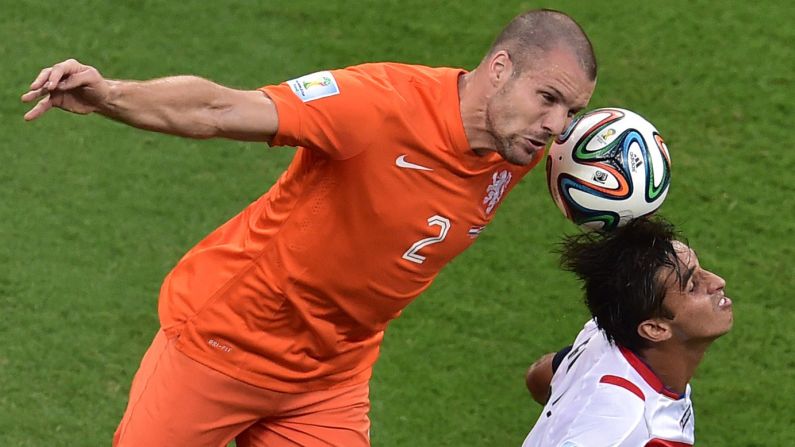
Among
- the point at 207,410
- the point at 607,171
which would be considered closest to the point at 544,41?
the point at 607,171

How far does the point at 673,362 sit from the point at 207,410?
162 centimetres

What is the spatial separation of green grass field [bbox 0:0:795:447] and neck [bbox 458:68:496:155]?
1.97 meters

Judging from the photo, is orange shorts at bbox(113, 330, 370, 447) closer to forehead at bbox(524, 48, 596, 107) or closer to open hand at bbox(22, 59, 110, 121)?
open hand at bbox(22, 59, 110, 121)

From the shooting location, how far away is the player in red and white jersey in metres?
4.16

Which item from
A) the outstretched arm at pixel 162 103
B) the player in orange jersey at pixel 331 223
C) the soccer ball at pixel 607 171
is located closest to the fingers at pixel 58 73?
the outstretched arm at pixel 162 103

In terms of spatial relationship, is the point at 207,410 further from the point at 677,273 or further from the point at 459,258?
the point at 459,258

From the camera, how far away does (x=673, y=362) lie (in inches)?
171

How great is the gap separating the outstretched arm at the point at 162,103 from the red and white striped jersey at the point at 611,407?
1.38 metres

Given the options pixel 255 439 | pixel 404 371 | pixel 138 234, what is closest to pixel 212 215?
pixel 138 234

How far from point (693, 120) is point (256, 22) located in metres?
2.70

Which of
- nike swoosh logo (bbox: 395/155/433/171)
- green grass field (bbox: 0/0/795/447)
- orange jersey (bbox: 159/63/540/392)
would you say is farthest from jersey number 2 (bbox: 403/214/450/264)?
green grass field (bbox: 0/0/795/447)

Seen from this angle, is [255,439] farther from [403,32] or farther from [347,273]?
[403,32]

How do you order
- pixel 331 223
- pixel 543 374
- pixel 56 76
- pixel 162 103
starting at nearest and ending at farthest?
pixel 56 76 < pixel 162 103 < pixel 331 223 < pixel 543 374

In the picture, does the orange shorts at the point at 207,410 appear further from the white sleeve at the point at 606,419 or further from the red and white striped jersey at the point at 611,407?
the white sleeve at the point at 606,419
